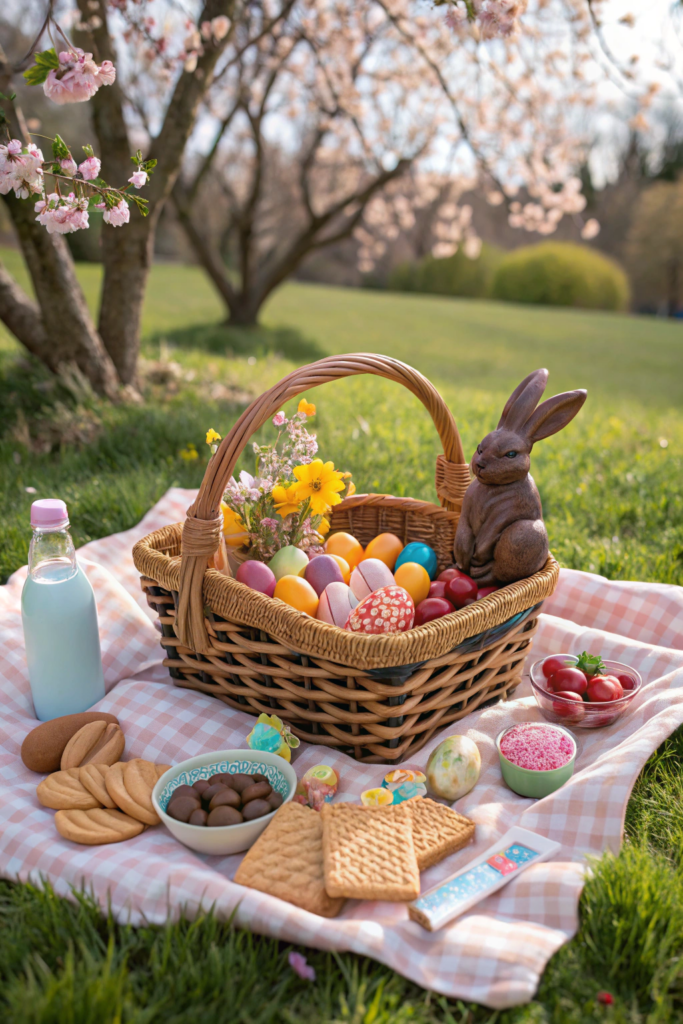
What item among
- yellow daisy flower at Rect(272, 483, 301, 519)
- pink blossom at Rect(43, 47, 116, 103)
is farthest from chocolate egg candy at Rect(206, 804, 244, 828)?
pink blossom at Rect(43, 47, 116, 103)

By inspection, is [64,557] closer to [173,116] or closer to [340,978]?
[340,978]

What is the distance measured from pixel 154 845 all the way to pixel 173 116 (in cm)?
402

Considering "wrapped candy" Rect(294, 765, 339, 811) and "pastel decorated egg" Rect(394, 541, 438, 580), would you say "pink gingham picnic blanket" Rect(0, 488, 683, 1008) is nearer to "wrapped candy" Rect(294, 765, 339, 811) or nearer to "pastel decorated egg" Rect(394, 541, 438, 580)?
"wrapped candy" Rect(294, 765, 339, 811)

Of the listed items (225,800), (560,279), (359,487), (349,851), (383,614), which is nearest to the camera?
(349,851)

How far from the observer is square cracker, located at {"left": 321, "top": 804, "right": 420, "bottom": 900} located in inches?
51.3

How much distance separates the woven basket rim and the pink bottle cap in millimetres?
259

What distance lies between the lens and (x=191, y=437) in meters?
3.90

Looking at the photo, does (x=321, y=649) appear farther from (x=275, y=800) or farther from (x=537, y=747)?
(x=537, y=747)

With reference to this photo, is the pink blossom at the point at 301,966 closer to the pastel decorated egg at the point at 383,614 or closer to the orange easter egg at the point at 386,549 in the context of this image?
the pastel decorated egg at the point at 383,614

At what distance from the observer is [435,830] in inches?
57.7

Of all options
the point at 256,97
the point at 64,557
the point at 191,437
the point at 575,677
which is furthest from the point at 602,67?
the point at 256,97

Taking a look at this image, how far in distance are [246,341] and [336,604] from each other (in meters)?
7.70

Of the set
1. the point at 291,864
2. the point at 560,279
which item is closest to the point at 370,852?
the point at 291,864

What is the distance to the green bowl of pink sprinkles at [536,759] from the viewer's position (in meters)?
1.65
